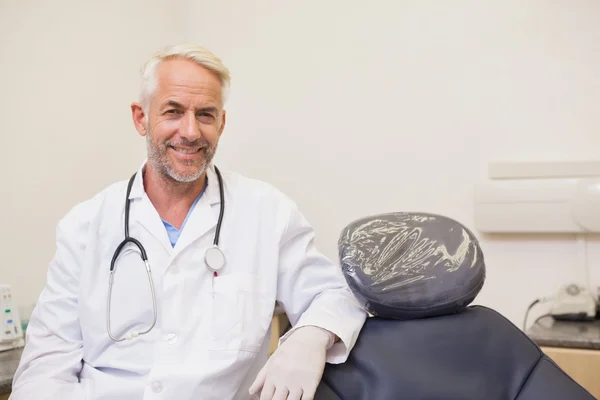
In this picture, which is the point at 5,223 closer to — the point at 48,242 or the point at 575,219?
the point at 48,242

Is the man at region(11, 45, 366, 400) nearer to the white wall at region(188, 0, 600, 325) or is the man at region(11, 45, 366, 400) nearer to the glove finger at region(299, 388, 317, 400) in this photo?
the glove finger at region(299, 388, 317, 400)

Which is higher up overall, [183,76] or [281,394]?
[183,76]

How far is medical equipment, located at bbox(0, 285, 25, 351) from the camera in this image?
1792 mm

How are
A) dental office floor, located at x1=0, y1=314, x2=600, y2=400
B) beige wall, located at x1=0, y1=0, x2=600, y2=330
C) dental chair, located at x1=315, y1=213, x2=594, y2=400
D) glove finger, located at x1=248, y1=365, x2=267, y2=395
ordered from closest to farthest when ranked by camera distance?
dental chair, located at x1=315, y1=213, x2=594, y2=400 → glove finger, located at x1=248, y1=365, x2=267, y2=395 → dental office floor, located at x1=0, y1=314, x2=600, y2=400 → beige wall, located at x1=0, y1=0, x2=600, y2=330

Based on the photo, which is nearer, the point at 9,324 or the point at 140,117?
the point at 140,117

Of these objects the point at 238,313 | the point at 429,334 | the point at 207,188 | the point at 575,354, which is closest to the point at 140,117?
the point at 207,188

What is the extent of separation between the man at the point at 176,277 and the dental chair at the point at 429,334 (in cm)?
15

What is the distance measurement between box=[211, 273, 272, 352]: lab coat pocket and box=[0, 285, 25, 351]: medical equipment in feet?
2.41

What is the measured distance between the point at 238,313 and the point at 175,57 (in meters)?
0.65

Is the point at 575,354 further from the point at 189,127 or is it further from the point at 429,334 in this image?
the point at 189,127

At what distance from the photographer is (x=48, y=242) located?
7.09 ft

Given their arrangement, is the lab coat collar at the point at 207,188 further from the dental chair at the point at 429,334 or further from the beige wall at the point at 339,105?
the beige wall at the point at 339,105

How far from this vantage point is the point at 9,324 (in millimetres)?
1802

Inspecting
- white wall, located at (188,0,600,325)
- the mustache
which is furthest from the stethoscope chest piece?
white wall, located at (188,0,600,325)
